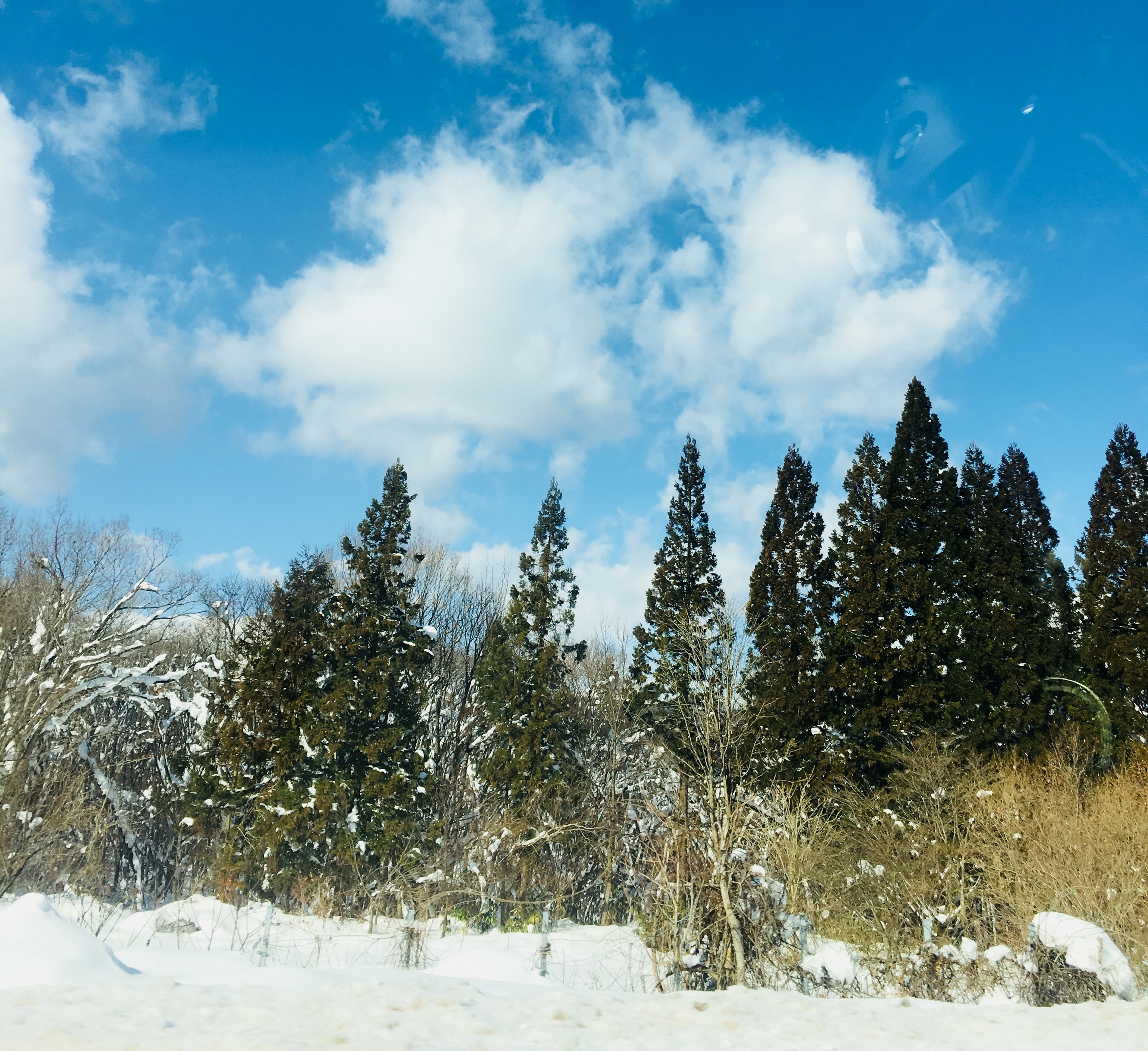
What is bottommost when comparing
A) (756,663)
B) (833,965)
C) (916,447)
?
(833,965)

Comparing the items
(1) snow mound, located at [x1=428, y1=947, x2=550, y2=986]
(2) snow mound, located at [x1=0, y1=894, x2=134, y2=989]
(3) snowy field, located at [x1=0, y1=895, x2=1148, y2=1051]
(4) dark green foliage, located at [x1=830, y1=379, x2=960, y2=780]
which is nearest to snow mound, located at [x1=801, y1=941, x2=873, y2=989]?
(3) snowy field, located at [x1=0, y1=895, x2=1148, y2=1051]

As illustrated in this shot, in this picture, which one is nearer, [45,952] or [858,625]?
[45,952]

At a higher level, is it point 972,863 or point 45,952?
point 972,863

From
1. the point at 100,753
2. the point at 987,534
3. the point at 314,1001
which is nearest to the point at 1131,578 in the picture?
the point at 987,534

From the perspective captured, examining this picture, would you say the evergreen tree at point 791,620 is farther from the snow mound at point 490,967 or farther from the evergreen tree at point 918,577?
the snow mound at point 490,967

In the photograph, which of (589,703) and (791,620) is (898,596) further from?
(589,703)

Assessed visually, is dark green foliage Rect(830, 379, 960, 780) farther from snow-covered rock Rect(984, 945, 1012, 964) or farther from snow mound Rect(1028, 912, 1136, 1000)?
snow mound Rect(1028, 912, 1136, 1000)

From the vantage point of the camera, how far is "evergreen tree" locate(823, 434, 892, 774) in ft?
86.6

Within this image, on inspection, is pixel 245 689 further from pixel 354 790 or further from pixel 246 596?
pixel 246 596

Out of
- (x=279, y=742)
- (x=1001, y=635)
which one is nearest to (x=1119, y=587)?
(x=1001, y=635)

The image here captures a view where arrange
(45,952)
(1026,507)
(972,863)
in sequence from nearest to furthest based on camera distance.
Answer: (45,952) < (972,863) < (1026,507)

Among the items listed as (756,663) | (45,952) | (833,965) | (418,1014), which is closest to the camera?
(418,1014)

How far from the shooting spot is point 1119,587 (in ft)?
91.4

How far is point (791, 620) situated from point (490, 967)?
1675 centimetres
